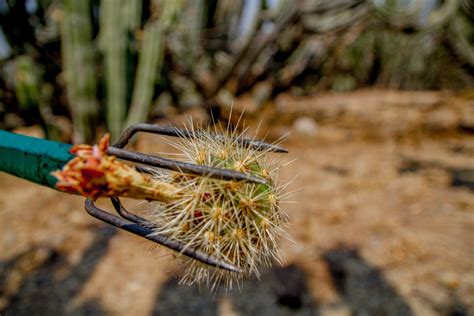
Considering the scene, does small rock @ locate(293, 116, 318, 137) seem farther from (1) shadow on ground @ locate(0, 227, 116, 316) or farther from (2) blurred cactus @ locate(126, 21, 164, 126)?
(1) shadow on ground @ locate(0, 227, 116, 316)

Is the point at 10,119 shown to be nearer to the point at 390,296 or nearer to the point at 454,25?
the point at 390,296

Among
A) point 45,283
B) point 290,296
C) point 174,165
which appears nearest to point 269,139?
point 290,296

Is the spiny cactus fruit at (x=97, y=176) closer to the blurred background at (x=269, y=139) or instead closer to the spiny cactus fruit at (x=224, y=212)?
the spiny cactus fruit at (x=224, y=212)

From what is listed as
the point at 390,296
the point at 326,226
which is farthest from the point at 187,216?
the point at 326,226

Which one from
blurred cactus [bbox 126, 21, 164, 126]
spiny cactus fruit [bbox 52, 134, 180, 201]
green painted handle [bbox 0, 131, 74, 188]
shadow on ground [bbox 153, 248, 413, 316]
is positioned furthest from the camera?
blurred cactus [bbox 126, 21, 164, 126]

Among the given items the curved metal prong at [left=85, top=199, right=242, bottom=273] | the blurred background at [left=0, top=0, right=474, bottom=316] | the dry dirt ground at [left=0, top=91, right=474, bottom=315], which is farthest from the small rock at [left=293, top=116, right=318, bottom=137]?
the curved metal prong at [left=85, top=199, right=242, bottom=273]

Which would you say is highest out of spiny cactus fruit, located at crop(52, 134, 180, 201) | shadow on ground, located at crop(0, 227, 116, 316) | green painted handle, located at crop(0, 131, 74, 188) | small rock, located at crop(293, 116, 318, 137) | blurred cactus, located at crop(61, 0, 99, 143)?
spiny cactus fruit, located at crop(52, 134, 180, 201)

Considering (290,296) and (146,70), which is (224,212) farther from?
(146,70)

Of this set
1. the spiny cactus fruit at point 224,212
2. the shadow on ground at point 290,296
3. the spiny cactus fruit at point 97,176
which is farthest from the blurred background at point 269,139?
the spiny cactus fruit at point 97,176
